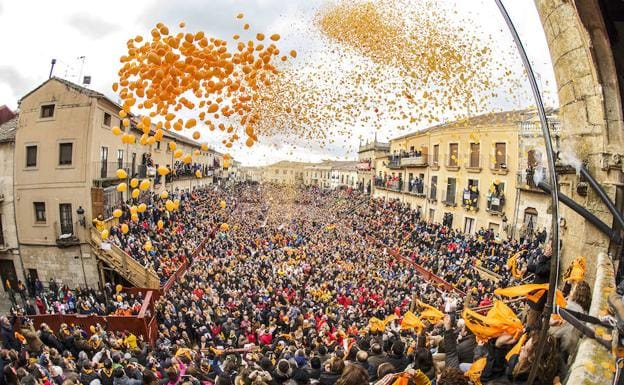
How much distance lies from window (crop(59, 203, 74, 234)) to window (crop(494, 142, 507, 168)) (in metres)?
22.4

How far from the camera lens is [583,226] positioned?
16.6 feet

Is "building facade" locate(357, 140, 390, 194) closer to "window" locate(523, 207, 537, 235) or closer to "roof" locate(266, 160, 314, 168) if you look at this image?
"window" locate(523, 207, 537, 235)

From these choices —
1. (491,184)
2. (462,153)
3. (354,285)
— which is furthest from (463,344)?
(462,153)

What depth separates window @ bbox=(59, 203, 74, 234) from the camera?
683 inches

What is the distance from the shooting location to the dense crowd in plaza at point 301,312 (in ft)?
14.3

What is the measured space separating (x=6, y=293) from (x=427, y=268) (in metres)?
19.3

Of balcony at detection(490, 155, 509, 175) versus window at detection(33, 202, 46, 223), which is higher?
balcony at detection(490, 155, 509, 175)

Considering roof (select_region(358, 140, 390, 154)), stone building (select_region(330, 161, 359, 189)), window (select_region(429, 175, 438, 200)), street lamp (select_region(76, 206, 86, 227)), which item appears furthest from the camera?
stone building (select_region(330, 161, 359, 189))

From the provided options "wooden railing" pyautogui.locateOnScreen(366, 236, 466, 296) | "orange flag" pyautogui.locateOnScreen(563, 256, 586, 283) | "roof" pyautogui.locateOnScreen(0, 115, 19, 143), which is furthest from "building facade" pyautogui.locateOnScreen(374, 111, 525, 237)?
"roof" pyautogui.locateOnScreen(0, 115, 19, 143)

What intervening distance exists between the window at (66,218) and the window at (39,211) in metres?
0.91

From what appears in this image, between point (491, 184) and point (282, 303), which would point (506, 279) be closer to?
point (282, 303)

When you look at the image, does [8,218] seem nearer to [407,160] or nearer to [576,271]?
[576,271]

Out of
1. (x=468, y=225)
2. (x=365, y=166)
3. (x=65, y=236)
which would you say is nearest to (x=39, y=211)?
Result: (x=65, y=236)

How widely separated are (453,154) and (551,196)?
24.8 meters
